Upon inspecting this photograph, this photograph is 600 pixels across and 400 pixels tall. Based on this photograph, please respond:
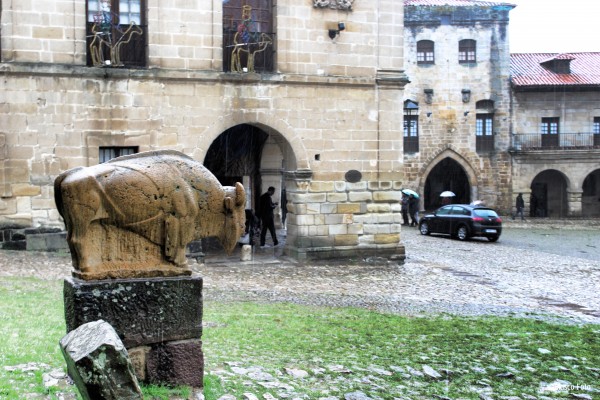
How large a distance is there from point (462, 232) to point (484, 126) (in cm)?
1325

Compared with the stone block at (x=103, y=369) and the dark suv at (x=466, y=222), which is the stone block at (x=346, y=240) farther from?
the stone block at (x=103, y=369)

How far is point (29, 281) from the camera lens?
11.2 m

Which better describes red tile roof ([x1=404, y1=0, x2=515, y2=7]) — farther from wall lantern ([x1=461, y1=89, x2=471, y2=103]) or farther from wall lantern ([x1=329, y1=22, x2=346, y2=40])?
wall lantern ([x1=329, y1=22, x2=346, y2=40])

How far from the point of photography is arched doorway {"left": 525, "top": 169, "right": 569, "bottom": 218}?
39.5 m

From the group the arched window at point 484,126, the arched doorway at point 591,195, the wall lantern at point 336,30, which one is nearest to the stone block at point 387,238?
the wall lantern at point 336,30

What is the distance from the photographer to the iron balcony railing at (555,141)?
3753cm

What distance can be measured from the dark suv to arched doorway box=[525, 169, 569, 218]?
14.2 meters

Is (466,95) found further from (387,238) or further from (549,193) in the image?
(387,238)

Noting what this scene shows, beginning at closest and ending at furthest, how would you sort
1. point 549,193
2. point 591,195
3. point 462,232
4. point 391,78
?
point 391,78 → point 462,232 → point 549,193 → point 591,195

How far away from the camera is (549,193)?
1570 inches

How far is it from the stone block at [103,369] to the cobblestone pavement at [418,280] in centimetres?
661

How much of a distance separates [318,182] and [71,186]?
1151cm

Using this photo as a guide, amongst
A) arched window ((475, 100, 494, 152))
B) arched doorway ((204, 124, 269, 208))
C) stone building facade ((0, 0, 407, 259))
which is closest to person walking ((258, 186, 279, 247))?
arched doorway ((204, 124, 269, 208))

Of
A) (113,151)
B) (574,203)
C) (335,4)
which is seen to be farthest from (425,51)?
(113,151)
